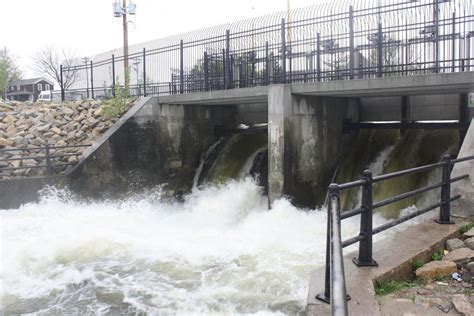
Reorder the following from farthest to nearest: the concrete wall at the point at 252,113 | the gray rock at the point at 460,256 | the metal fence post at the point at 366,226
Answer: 1. the concrete wall at the point at 252,113
2. the gray rock at the point at 460,256
3. the metal fence post at the point at 366,226

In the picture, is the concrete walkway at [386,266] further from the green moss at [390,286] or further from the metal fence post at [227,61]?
the metal fence post at [227,61]

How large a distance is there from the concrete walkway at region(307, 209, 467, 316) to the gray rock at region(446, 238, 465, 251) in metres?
0.08

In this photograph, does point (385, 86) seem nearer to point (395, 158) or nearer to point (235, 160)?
point (395, 158)

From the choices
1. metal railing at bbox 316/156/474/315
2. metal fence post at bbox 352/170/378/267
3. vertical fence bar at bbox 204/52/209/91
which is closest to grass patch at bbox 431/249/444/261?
metal railing at bbox 316/156/474/315

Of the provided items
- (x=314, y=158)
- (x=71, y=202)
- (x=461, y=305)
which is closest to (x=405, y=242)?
(x=461, y=305)

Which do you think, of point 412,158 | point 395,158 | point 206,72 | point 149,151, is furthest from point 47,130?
point 412,158

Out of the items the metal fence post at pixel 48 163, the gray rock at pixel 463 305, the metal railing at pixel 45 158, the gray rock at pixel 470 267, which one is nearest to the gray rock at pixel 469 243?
Result: the gray rock at pixel 470 267

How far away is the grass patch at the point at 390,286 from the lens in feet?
14.0

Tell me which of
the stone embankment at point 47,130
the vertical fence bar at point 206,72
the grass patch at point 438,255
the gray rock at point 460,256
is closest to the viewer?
the gray rock at point 460,256

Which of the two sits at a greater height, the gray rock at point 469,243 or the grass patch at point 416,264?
the gray rock at point 469,243

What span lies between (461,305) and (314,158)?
28.1 ft

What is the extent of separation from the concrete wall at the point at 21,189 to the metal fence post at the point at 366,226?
9.81 m

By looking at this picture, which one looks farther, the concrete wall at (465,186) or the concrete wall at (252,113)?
the concrete wall at (252,113)

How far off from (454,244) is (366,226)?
1602 millimetres
